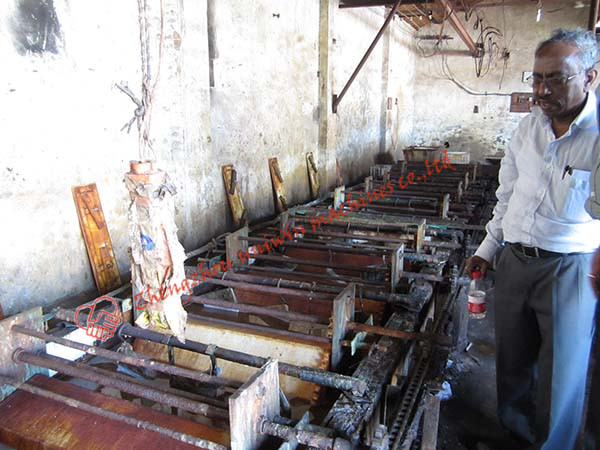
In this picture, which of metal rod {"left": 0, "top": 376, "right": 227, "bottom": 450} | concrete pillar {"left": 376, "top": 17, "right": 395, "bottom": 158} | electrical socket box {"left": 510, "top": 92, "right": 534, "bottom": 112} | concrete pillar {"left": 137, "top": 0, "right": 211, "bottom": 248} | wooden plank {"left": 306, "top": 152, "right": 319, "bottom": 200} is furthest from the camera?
electrical socket box {"left": 510, "top": 92, "right": 534, "bottom": 112}

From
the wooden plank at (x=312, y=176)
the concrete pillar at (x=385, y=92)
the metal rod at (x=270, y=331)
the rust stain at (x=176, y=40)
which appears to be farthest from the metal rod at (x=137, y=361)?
the concrete pillar at (x=385, y=92)

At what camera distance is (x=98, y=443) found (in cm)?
161

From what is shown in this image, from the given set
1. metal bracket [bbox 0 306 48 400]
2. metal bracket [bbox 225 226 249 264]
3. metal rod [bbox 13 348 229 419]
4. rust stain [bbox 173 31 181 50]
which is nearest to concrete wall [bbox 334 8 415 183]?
rust stain [bbox 173 31 181 50]

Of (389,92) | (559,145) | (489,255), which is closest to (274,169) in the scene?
(489,255)

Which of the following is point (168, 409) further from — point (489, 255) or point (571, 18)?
point (571, 18)

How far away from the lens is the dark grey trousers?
1.83 metres

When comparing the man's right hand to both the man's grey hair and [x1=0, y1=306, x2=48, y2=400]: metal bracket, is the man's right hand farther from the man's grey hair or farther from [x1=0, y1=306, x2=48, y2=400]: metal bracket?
[x1=0, y1=306, x2=48, y2=400]: metal bracket

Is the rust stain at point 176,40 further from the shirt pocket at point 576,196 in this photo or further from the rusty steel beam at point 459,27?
the rusty steel beam at point 459,27

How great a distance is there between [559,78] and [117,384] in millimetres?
2084

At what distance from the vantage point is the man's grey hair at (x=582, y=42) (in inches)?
69.6

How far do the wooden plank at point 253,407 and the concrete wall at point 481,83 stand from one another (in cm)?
1267

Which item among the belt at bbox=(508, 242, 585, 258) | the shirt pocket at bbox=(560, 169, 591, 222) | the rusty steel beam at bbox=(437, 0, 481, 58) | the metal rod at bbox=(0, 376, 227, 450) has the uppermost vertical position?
the rusty steel beam at bbox=(437, 0, 481, 58)

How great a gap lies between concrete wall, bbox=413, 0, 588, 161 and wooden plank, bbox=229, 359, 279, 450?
1267 cm

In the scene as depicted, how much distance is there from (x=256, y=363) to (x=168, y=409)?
808 mm
